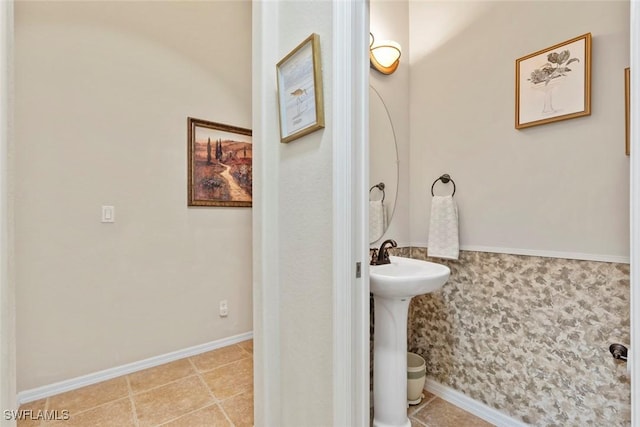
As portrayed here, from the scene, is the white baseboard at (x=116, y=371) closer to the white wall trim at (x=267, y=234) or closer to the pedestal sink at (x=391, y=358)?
the white wall trim at (x=267, y=234)

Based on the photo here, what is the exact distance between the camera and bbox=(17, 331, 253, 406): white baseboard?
6.37 ft

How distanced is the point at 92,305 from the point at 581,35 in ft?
10.7

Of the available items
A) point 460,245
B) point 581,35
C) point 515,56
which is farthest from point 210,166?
point 581,35

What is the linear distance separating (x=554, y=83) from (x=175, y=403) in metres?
2.77

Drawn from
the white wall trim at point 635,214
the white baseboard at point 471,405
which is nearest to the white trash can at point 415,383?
the white baseboard at point 471,405

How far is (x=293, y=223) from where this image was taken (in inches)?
55.2

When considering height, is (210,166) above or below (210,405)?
above

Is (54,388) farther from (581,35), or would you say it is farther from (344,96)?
(581,35)

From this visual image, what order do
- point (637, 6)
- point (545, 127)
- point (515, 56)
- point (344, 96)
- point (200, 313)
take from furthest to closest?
point (200, 313) < point (515, 56) < point (545, 127) < point (344, 96) < point (637, 6)

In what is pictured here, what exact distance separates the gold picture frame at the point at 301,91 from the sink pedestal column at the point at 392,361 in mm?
952

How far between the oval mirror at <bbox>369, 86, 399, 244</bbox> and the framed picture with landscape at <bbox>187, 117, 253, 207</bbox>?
4.46 feet

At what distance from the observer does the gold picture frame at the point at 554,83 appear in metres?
1.45

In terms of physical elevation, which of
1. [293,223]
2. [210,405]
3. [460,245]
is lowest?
[210,405]

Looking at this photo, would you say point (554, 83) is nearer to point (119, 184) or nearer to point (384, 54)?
point (384, 54)
